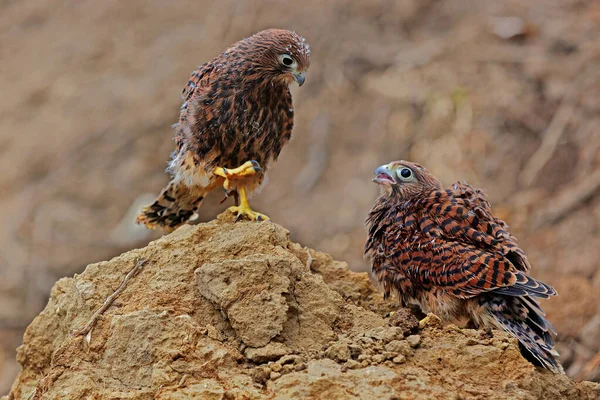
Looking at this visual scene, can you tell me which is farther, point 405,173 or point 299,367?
point 405,173

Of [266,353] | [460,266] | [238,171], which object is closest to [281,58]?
[238,171]

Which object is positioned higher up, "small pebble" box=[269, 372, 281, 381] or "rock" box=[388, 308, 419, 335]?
"rock" box=[388, 308, 419, 335]

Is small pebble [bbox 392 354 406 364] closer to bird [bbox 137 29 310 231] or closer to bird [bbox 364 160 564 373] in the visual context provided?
bird [bbox 364 160 564 373]

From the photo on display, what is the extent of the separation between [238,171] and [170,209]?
0.83 meters

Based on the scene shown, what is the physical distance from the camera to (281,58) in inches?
193

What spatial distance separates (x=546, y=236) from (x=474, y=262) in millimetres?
4669

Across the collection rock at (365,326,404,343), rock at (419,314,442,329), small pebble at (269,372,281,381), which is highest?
rock at (419,314,442,329)

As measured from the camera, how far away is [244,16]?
1235cm

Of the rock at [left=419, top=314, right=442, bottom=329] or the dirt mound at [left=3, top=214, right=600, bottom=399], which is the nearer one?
the dirt mound at [left=3, top=214, right=600, bottom=399]

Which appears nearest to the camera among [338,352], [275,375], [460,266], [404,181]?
[275,375]

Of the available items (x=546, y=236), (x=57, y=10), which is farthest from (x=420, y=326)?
(x=57, y=10)

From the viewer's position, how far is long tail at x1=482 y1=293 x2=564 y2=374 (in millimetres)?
3850

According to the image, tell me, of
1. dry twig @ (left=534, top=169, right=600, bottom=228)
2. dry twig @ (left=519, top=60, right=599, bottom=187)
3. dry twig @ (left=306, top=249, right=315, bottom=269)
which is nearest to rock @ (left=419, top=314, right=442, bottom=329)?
dry twig @ (left=306, top=249, right=315, bottom=269)

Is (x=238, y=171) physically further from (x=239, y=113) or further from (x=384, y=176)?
(x=384, y=176)
